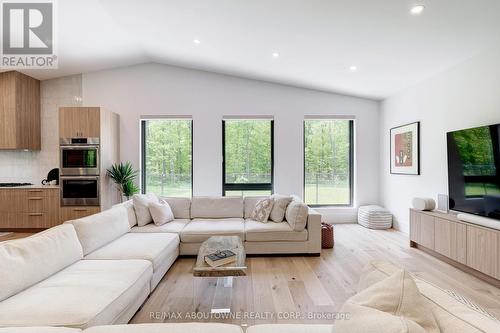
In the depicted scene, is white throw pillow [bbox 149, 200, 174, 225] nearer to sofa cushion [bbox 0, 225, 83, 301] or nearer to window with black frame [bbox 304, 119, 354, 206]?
sofa cushion [bbox 0, 225, 83, 301]

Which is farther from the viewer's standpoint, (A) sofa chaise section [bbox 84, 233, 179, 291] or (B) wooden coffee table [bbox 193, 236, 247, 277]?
(A) sofa chaise section [bbox 84, 233, 179, 291]

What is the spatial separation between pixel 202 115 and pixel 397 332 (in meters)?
4.94

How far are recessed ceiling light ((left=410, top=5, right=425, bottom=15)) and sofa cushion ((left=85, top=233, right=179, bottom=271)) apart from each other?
3.44m

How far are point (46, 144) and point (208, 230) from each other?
4013 mm

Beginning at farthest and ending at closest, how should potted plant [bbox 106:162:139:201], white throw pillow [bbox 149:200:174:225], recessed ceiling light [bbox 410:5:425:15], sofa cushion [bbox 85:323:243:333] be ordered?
potted plant [bbox 106:162:139:201]
white throw pillow [bbox 149:200:174:225]
recessed ceiling light [bbox 410:5:425:15]
sofa cushion [bbox 85:323:243:333]

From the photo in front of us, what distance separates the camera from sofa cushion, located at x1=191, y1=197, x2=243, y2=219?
13.5 ft

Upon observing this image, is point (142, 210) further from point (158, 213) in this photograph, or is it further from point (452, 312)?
point (452, 312)

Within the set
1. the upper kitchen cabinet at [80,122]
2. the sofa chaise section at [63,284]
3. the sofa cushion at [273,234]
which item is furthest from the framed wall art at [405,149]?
the upper kitchen cabinet at [80,122]

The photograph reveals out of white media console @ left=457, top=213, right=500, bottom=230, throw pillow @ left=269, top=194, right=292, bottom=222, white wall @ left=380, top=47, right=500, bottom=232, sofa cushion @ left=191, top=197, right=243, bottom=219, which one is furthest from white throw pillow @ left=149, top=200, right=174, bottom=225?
white wall @ left=380, top=47, right=500, bottom=232

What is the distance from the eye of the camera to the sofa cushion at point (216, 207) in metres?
4.12

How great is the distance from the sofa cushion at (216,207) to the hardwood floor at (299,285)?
829mm

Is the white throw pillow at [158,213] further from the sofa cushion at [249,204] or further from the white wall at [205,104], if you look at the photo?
the white wall at [205,104]

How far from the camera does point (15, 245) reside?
5.86ft

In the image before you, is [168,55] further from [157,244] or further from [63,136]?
[157,244]
